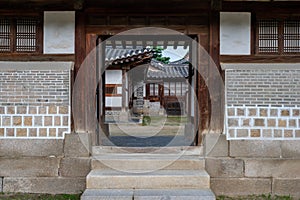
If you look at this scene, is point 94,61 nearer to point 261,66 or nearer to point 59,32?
point 59,32

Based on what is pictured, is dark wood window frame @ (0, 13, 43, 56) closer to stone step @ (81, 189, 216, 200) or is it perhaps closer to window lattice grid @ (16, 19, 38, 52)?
window lattice grid @ (16, 19, 38, 52)

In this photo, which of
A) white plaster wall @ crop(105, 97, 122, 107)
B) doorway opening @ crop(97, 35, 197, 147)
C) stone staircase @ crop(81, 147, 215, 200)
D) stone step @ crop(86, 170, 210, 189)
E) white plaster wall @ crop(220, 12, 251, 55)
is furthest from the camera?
white plaster wall @ crop(105, 97, 122, 107)

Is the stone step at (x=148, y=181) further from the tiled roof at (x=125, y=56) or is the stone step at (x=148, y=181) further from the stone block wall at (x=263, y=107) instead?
the tiled roof at (x=125, y=56)

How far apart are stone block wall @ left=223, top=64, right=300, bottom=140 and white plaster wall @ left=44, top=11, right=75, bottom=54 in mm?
2291

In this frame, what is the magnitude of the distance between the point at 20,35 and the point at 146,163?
2.63 m

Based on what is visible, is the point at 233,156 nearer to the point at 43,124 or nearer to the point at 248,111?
the point at 248,111

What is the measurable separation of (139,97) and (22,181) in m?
16.3

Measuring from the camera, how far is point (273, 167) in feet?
15.0

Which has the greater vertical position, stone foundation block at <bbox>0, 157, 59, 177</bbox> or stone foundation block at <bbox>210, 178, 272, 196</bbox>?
stone foundation block at <bbox>0, 157, 59, 177</bbox>

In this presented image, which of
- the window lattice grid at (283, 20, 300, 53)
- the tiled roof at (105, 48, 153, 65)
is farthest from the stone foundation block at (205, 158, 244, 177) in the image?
the tiled roof at (105, 48, 153, 65)

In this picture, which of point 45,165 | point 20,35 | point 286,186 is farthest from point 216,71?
point 20,35

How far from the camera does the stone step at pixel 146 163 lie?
14.7ft

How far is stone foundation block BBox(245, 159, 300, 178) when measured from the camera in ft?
15.0

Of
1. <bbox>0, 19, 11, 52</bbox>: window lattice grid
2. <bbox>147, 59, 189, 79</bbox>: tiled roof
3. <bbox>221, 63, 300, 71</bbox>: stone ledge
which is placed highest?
<bbox>147, 59, 189, 79</bbox>: tiled roof
